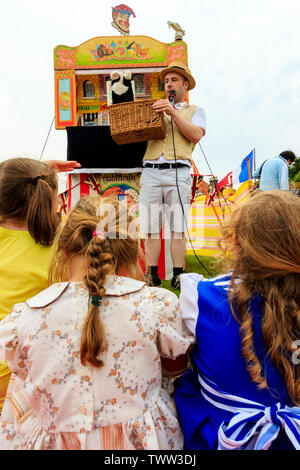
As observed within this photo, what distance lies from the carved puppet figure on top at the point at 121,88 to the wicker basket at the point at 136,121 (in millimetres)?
505

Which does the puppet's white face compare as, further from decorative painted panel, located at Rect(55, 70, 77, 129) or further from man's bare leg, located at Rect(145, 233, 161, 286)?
man's bare leg, located at Rect(145, 233, 161, 286)

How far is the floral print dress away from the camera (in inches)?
29.1

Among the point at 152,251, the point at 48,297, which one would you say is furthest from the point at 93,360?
the point at 152,251

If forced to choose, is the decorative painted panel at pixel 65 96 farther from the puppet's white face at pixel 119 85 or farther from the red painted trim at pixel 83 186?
the puppet's white face at pixel 119 85

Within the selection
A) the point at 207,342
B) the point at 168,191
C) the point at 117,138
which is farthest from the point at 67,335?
the point at 117,138

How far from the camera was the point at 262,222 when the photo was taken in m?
0.78

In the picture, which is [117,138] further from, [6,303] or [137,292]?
[137,292]

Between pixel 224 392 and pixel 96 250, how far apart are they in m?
0.48

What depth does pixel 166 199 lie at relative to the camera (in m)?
2.58

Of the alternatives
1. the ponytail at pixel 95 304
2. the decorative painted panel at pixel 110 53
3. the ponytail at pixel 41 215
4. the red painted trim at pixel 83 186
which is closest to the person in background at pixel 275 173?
the decorative painted panel at pixel 110 53

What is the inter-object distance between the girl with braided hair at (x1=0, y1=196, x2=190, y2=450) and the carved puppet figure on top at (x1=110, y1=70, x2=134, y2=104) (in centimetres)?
244

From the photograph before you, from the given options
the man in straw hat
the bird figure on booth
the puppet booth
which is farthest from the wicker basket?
the bird figure on booth

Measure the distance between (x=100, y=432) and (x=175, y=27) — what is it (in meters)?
3.74
